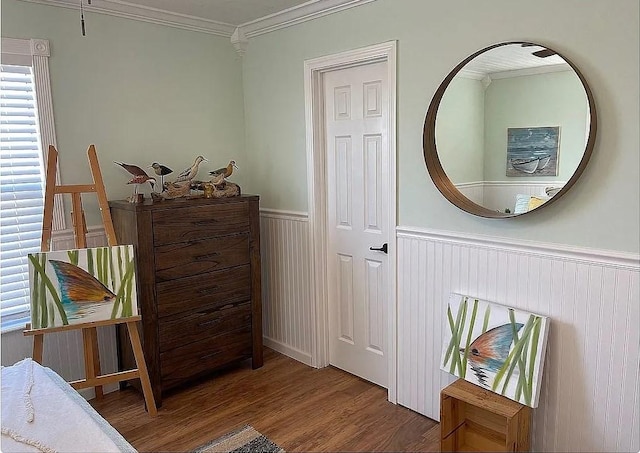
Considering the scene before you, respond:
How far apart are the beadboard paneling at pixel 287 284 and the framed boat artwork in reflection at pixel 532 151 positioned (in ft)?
4.85

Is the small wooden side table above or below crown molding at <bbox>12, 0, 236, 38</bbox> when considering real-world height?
below

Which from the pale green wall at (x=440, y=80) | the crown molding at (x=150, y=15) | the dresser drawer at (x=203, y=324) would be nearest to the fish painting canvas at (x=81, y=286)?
the dresser drawer at (x=203, y=324)

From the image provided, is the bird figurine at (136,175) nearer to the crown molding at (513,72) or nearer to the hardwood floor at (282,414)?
the hardwood floor at (282,414)

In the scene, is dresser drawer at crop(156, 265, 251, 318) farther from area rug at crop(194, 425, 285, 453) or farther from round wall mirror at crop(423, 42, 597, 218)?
round wall mirror at crop(423, 42, 597, 218)

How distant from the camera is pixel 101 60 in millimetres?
2908

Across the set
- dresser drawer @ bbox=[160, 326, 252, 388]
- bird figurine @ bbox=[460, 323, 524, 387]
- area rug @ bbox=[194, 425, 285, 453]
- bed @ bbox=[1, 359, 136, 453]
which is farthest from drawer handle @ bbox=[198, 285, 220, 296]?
bird figurine @ bbox=[460, 323, 524, 387]

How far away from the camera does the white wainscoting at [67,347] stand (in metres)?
2.70

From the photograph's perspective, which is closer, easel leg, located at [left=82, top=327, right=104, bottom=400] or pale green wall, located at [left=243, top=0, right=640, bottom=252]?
pale green wall, located at [left=243, top=0, right=640, bottom=252]

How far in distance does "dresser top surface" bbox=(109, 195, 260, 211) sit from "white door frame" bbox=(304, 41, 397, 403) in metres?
0.45

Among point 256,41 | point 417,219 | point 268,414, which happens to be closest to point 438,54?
point 417,219

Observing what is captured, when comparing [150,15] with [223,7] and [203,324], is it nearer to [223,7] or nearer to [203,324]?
[223,7]

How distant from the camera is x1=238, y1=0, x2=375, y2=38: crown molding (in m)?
2.81

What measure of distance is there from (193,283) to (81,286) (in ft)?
2.11

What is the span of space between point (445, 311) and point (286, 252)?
132 centimetres
